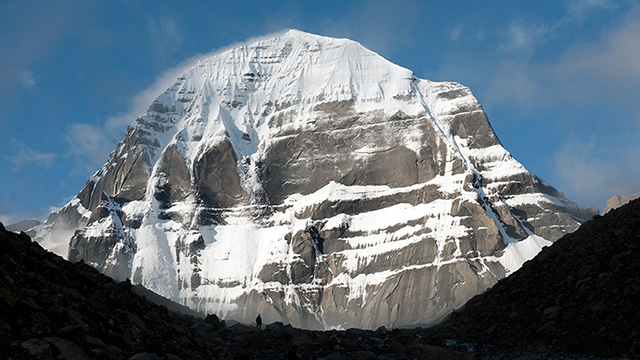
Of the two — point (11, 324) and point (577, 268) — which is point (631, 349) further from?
point (11, 324)

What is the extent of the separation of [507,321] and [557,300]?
3.26 metres

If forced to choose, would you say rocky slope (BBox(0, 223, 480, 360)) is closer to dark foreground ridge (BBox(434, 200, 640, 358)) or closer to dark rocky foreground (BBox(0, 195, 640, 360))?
dark rocky foreground (BBox(0, 195, 640, 360))

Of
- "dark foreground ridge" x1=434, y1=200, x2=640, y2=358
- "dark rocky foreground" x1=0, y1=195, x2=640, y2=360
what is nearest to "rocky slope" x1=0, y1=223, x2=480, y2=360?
"dark rocky foreground" x1=0, y1=195, x2=640, y2=360

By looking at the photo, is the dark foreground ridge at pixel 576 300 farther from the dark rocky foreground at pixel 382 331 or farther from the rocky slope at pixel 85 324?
the rocky slope at pixel 85 324

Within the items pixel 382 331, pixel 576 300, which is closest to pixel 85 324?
pixel 576 300

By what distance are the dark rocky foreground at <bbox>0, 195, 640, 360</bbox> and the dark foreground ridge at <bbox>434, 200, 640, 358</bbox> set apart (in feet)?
0.22

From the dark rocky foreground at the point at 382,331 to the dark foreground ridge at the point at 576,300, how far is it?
0.07 m

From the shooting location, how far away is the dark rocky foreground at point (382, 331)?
1886 cm

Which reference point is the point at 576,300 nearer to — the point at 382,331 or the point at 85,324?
the point at 382,331

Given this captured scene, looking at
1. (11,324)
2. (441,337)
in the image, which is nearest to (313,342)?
(441,337)

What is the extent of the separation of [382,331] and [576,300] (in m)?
17.7

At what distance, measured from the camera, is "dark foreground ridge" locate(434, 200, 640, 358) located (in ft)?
92.3

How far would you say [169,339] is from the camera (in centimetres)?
2438

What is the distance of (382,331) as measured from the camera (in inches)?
1842
